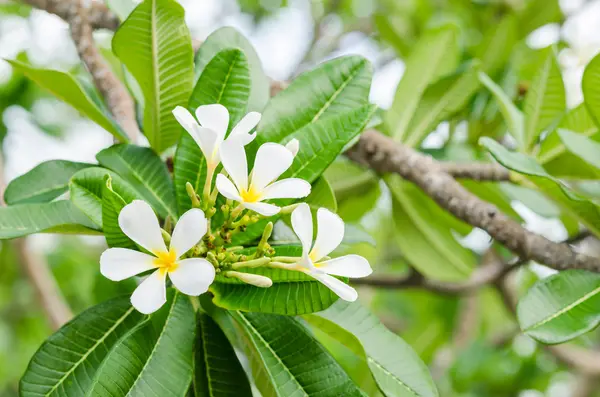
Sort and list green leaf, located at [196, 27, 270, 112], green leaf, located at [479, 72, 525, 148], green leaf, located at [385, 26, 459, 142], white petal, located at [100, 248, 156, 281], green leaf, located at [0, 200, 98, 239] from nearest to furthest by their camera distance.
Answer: white petal, located at [100, 248, 156, 281]
green leaf, located at [0, 200, 98, 239]
green leaf, located at [196, 27, 270, 112]
green leaf, located at [479, 72, 525, 148]
green leaf, located at [385, 26, 459, 142]

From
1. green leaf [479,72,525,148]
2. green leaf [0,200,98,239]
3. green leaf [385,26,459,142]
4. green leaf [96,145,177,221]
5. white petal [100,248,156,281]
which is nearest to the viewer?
white petal [100,248,156,281]

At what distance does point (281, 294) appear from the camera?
0.56 metres

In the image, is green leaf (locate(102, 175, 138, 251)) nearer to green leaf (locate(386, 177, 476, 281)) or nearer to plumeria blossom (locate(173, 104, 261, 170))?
plumeria blossom (locate(173, 104, 261, 170))

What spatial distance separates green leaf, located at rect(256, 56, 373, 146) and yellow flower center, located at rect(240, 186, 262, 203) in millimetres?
164

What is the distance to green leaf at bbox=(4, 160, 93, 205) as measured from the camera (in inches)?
27.6

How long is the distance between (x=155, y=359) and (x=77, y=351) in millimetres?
88

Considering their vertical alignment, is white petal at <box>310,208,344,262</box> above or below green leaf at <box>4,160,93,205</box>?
below

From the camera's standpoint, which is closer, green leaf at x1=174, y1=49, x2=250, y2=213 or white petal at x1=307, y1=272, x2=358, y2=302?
white petal at x1=307, y1=272, x2=358, y2=302

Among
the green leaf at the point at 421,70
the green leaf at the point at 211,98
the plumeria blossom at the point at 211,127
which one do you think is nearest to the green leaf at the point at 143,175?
the green leaf at the point at 211,98

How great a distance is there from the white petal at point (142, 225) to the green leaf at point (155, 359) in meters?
0.11

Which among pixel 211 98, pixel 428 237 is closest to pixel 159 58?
pixel 211 98

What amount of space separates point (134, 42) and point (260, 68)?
0.66 ft

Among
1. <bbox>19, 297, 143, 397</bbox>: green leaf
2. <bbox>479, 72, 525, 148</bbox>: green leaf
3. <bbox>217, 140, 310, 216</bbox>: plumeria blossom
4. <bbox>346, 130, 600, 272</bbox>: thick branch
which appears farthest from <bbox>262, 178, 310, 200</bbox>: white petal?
<bbox>479, 72, 525, 148</bbox>: green leaf

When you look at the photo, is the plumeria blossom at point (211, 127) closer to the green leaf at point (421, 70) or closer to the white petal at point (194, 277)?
the white petal at point (194, 277)
